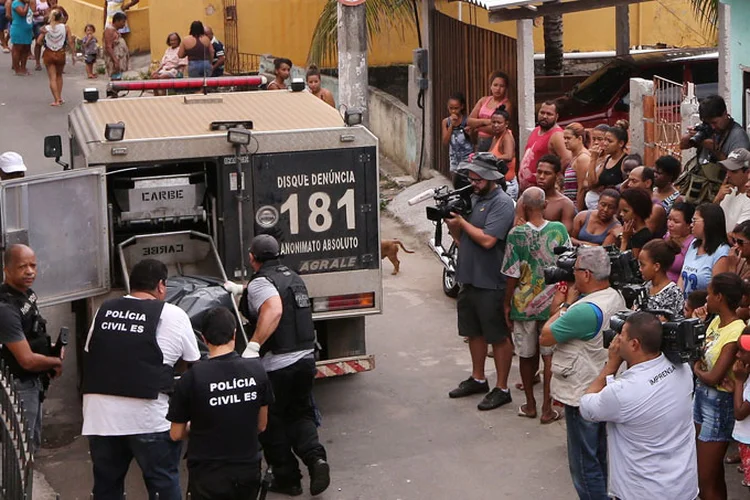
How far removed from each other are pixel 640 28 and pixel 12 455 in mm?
18684

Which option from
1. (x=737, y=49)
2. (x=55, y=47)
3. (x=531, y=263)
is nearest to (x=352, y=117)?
(x=531, y=263)

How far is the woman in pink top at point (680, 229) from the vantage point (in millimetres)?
8727

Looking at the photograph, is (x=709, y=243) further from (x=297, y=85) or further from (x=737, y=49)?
(x=737, y=49)

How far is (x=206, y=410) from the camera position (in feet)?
21.2

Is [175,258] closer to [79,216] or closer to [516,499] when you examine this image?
[79,216]

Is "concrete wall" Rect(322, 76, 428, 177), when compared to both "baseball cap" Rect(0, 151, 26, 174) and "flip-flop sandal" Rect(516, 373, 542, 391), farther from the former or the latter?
"flip-flop sandal" Rect(516, 373, 542, 391)

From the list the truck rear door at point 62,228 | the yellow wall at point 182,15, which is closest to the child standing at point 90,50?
the yellow wall at point 182,15

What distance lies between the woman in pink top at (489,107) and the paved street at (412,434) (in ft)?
6.28

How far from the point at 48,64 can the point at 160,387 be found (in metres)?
15.1

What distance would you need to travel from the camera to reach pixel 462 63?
51.6 ft

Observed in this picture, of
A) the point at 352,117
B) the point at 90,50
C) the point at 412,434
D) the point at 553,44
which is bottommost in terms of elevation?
the point at 412,434

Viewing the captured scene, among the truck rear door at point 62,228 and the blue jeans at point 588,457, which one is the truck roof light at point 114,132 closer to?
the truck rear door at point 62,228

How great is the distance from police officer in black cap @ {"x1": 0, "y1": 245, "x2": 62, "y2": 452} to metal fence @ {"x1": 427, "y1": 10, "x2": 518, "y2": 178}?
306 inches

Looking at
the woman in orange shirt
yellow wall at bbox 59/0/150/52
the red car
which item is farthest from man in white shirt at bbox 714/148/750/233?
yellow wall at bbox 59/0/150/52
